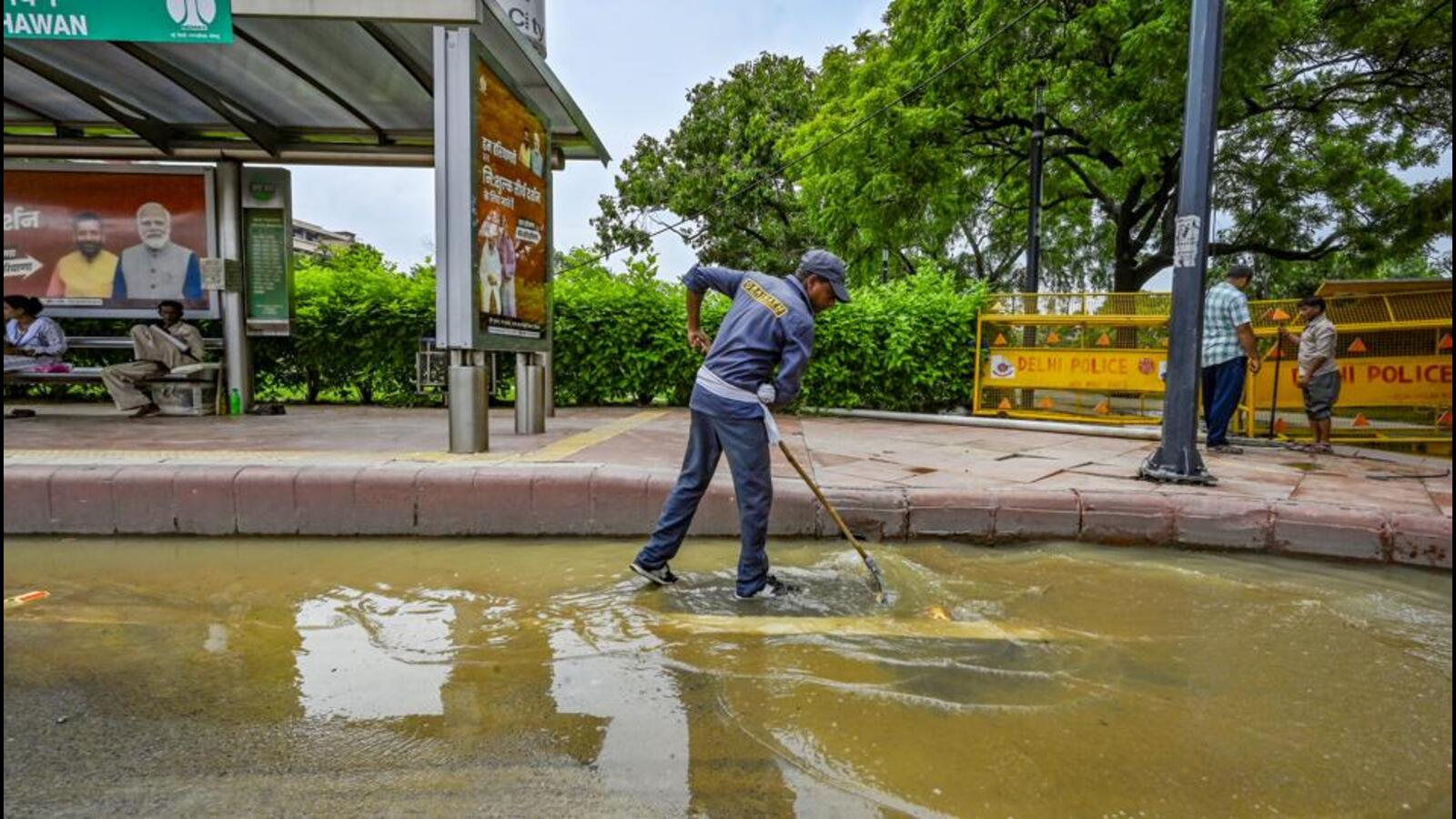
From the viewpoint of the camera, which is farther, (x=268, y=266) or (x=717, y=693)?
(x=268, y=266)

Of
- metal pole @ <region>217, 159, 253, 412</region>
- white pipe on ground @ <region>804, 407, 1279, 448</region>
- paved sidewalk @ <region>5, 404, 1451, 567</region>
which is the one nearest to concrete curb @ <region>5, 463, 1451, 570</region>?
paved sidewalk @ <region>5, 404, 1451, 567</region>

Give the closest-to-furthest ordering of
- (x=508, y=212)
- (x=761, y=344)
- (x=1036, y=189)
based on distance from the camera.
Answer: (x=761, y=344) < (x=508, y=212) < (x=1036, y=189)

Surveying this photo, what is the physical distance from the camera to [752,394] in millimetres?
3393

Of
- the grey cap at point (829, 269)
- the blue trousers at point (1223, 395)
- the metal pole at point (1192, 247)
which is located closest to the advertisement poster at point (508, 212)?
the grey cap at point (829, 269)

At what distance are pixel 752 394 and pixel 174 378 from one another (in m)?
7.11

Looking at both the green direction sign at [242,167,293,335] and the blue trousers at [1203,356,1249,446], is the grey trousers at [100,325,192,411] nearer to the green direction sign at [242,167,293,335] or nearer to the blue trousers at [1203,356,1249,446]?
the green direction sign at [242,167,293,335]

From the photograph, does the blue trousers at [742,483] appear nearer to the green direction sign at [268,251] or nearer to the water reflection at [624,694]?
the water reflection at [624,694]

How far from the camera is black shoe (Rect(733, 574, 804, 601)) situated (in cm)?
341

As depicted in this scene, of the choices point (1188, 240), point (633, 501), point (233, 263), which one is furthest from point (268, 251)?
point (1188, 240)

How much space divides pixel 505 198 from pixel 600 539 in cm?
293

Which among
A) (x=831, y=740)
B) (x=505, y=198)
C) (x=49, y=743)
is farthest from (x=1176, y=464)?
(x=49, y=743)

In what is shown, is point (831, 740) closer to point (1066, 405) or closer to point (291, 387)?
point (1066, 405)

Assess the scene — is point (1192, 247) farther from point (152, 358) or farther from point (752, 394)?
point (152, 358)

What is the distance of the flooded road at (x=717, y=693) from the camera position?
1.97 metres
